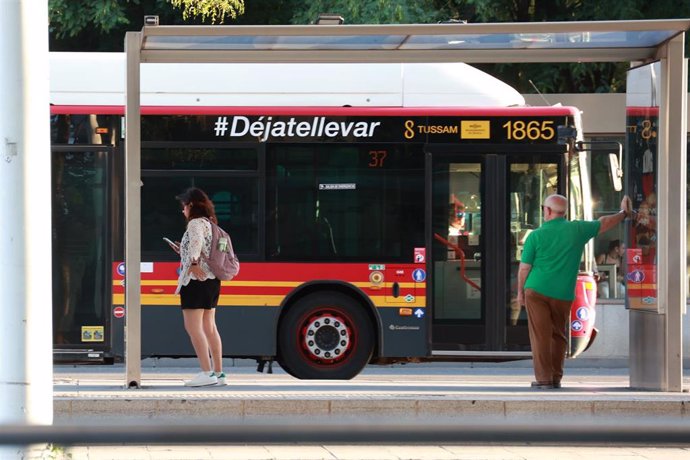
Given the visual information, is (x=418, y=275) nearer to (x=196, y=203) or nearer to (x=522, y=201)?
(x=522, y=201)

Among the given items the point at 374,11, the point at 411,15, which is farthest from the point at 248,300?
the point at 411,15

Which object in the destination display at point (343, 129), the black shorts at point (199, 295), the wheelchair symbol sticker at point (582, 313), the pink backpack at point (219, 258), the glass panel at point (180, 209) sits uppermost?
the destination display at point (343, 129)

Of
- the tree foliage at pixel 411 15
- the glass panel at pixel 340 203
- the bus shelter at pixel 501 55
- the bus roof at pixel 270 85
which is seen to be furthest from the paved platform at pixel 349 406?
the tree foliage at pixel 411 15

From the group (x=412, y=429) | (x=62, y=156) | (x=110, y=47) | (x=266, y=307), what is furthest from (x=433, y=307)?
(x=412, y=429)

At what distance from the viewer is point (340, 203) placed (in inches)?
520

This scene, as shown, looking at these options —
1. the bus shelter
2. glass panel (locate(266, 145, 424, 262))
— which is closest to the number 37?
glass panel (locate(266, 145, 424, 262))

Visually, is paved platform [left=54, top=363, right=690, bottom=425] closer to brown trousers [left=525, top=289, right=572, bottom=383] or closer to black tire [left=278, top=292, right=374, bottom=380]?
brown trousers [left=525, top=289, right=572, bottom=383]

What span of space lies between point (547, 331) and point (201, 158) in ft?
14.2

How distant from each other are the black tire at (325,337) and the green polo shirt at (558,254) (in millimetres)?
3122

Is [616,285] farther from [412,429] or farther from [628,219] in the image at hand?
[412,429]

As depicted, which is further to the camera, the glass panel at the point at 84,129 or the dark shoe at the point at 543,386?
the glass panel at the point at 84,129

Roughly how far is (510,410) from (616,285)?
8924 mm

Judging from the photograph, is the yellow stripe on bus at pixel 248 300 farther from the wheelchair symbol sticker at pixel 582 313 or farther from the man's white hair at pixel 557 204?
the man's white hair at pixel 557 204

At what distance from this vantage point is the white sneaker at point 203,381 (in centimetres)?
1027
